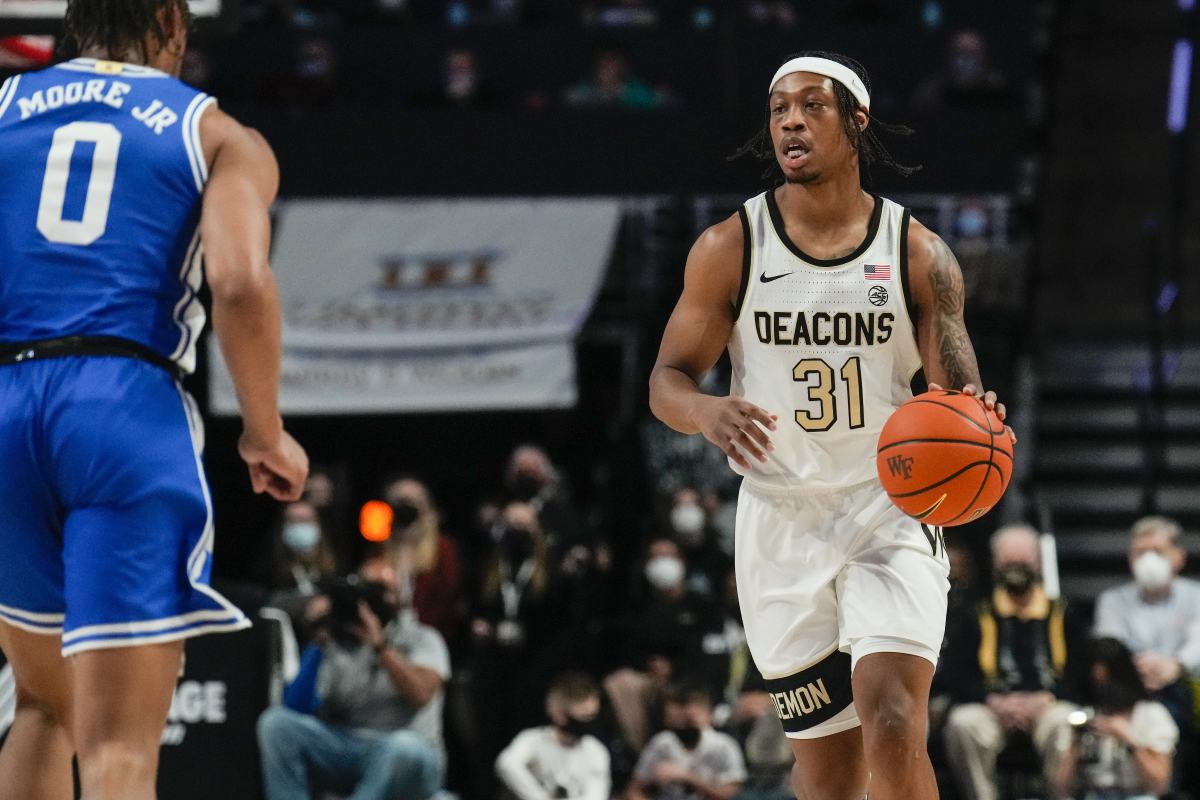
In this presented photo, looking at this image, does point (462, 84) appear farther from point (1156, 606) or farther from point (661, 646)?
point (1156, 606)

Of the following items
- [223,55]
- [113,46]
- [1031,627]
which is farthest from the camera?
[223,55]

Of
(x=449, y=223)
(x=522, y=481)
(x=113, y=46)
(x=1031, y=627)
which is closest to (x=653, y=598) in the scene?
(x=522, y=481)

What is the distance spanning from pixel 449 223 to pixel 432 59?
1.87 m

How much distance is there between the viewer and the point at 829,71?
17.6 feet

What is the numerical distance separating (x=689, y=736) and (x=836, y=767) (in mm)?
4824

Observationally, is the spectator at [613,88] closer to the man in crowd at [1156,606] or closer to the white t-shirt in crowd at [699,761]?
the man in crowd at [1156,606]

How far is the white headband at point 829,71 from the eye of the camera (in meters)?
5.35

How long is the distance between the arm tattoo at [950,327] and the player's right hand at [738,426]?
2.16 ft

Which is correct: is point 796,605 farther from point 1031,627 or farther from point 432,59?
point 432,59

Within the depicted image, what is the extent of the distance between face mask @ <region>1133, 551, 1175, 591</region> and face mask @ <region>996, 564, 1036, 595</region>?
2.98ft

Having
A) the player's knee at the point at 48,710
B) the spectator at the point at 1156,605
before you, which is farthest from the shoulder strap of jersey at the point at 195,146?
the spectator at the point at 1156,605

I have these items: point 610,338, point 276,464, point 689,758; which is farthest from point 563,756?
point 276,464

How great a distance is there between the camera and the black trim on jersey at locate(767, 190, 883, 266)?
5.35 m

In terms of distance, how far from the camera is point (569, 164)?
13.2 metres
